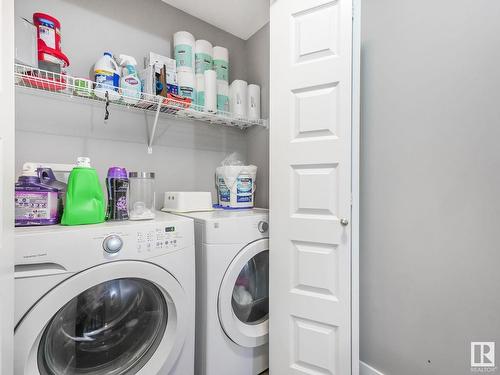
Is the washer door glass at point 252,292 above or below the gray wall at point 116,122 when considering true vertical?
below

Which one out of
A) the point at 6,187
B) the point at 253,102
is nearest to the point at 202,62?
the point at 253,102

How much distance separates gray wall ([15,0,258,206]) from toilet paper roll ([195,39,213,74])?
8.5 inches

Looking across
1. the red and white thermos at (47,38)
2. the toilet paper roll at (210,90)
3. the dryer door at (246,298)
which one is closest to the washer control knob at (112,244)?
the dryer door at (246,298)

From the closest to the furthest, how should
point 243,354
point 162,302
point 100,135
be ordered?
1. point 162,302
2. point 243,354
3. point 100,135

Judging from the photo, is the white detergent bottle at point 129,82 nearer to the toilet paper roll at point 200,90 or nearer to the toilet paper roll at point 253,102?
the toilet paper roll at point 200,90

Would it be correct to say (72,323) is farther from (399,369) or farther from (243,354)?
(399,369)

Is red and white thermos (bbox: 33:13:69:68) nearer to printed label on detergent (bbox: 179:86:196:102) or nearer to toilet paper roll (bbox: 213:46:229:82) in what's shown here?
printed label on detergent (bbox: 179:86:196:102)

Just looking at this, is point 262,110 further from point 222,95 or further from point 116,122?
point 116,122

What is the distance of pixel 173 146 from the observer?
70.9 inches

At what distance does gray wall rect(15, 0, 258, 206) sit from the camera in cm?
134

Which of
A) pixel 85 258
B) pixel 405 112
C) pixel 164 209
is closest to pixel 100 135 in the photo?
pixel 164 209

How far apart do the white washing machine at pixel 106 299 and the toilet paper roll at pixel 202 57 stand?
1.18 m

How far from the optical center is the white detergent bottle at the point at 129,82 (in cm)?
135

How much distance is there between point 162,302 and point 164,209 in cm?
66
